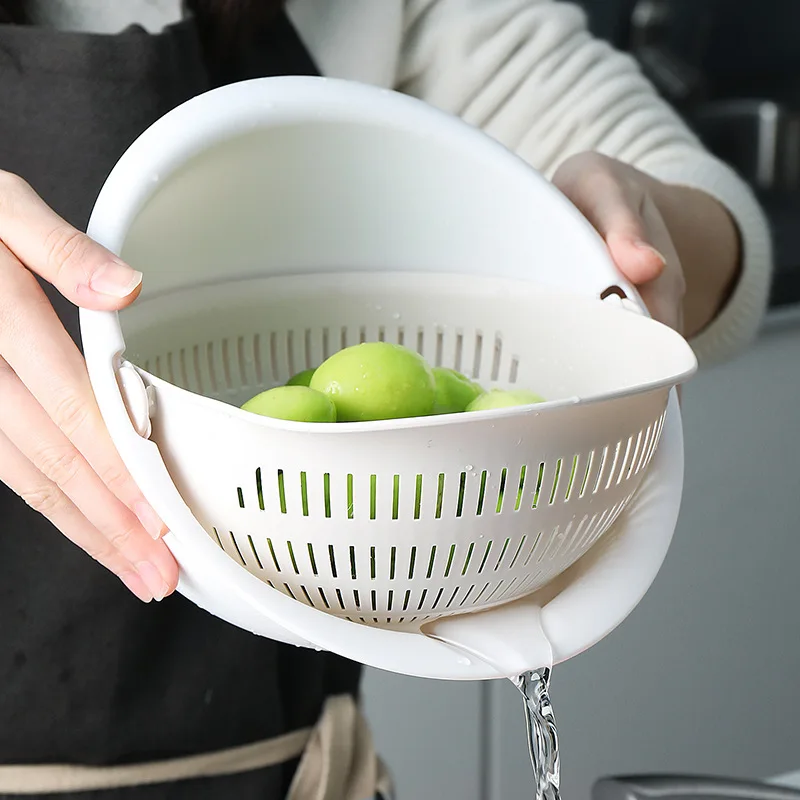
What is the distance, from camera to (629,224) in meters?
0.56

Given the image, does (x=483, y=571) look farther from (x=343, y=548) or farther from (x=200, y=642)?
(x=200, y=642)

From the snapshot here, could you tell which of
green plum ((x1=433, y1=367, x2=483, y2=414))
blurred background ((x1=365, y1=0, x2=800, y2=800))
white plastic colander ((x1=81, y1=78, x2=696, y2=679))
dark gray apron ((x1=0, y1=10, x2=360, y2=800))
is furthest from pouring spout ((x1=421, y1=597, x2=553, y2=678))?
blurred background ((x1=365, y1=0, x2=800, y2=800))

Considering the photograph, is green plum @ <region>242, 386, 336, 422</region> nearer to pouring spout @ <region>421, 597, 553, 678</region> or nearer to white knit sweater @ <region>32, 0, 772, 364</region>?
pouring spout @ <region>421, 597, 553, 678</region>

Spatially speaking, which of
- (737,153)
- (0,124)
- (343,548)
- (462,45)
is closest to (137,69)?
(0,124)

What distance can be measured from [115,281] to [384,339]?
8.5 inches

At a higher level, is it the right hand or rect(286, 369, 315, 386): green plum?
the right hand

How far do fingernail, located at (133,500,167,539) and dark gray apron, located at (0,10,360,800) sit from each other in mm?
270

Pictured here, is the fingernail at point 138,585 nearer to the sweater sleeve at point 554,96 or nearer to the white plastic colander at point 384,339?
the white plastic colander at point 384,339

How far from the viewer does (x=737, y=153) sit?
193 cm

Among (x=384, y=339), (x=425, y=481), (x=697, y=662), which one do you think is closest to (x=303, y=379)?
(x=384, y=339)

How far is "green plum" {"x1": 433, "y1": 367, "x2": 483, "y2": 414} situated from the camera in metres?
0.53

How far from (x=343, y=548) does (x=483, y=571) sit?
0.06m

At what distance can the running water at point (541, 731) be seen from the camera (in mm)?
467

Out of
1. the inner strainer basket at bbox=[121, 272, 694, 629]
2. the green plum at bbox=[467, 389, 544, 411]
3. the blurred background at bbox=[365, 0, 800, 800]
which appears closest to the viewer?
the inner strainer basket at bbox=[121, 272, 694, 629]
